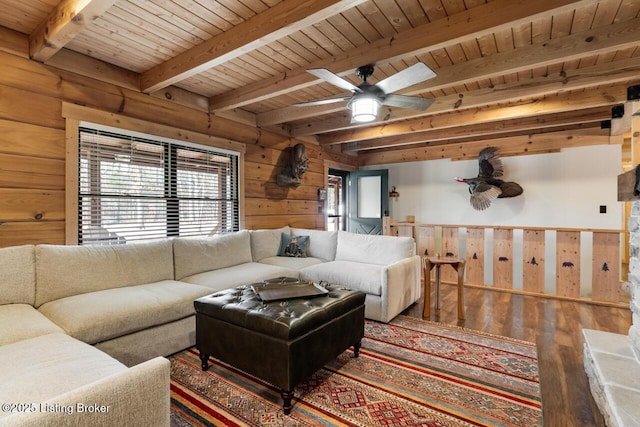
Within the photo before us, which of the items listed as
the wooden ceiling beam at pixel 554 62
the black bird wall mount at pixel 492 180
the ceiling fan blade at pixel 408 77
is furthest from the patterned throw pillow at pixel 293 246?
the black bird wall mount at pixel 492 180

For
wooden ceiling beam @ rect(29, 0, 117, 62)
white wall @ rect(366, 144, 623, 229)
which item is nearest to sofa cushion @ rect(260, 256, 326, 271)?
wooden ceiling beam @ rect(29, 0, 117, 62)

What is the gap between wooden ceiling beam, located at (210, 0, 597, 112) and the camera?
1.91 metres

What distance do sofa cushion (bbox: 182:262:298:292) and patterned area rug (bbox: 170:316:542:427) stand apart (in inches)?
23.9

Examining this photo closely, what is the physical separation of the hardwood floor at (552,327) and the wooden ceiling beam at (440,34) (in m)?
2.37

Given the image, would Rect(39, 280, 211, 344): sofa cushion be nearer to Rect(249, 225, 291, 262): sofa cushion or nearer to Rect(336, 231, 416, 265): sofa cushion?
Rect(249, 225, 291, 262): sofa cushion

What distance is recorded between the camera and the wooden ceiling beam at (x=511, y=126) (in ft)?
14.5

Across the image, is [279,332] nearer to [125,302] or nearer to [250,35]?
[125,302]

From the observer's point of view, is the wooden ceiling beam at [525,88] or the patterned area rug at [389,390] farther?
the wooden ceiling beam at [525,88]

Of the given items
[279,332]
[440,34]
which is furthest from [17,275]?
[440,34]

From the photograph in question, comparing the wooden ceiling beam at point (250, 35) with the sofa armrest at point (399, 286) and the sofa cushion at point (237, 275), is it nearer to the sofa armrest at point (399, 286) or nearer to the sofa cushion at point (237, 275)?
the sofa cushion at point (237, 275)

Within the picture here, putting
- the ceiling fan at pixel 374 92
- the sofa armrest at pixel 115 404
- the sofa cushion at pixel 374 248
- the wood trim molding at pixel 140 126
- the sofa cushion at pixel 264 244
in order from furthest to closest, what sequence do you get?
the sofa cushion at pixel 264 244 < the sofa cushion at pixel 374 248 < the wood trim molding at pixel 140 126 < the ceiling fan at pixel 374 92 < the sofa armrest at pixel 115 404

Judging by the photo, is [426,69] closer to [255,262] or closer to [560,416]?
[560,416]

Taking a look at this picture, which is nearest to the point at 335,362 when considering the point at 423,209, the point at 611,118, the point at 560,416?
the point at 560,416

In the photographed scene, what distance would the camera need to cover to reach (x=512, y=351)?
8.41ft
